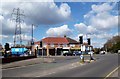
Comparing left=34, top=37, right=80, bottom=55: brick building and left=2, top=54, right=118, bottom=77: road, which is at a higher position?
left=34, top=37, right=80, bottom=55: brick building

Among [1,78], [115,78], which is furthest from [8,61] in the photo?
[115,78]

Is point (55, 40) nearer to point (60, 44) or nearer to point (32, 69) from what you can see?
point (60, 44)

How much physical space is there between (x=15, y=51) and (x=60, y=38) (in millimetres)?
71905

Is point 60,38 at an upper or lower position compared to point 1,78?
upper

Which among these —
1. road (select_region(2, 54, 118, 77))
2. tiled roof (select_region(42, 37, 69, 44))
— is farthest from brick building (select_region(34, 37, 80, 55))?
road (select_region(2, 54, 118, 77))

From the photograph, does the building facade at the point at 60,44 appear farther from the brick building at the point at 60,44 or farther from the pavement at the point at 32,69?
the pavement at the point at 32,69

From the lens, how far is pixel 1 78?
2080cm

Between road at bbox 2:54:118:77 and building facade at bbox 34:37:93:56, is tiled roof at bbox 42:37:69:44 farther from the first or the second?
road at bbox 2:54:118:77

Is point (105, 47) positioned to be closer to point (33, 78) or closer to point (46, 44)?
point (46, 44)

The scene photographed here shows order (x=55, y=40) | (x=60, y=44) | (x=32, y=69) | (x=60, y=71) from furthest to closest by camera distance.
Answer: (x=55, y=40) < (x=60, y=44) < (x=32, y=69) < (x=60, y=71)

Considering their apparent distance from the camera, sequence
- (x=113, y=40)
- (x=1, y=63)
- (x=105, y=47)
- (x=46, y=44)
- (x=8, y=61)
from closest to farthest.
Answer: (x=1, y=63), (x=8, y=61), (x=46, y=44), (x=113, y=40), (x=105, y=47)

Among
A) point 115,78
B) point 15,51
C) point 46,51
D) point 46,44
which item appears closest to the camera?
point 115,78

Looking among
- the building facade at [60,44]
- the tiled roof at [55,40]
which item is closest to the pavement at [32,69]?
the building facade at [60,44]

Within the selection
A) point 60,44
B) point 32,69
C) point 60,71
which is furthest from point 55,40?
point 60,71
